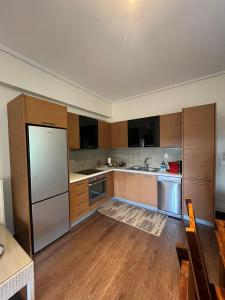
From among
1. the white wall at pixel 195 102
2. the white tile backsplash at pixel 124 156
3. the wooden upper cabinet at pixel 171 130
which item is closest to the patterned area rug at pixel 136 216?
the white tile backsplash at pixel 124 156

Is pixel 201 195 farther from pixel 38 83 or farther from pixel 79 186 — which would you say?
pixel 38 83

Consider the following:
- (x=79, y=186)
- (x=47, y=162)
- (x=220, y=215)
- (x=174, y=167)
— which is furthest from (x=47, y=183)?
(x=220, y=215)

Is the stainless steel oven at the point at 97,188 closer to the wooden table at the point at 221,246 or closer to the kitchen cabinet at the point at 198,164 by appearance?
the kitchen cabinet at the point at 198,164

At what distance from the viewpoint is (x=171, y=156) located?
10.5 ft

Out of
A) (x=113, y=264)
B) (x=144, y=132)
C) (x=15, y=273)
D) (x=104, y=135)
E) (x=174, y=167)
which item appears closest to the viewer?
(x=15, y=273)

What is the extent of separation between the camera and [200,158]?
238 centimetres

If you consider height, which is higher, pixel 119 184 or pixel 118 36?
pixel 118 36

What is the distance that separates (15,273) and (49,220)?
2.87 ft

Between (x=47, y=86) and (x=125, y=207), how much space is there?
289 centimetres

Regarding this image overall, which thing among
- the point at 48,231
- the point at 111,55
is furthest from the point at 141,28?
the point at 48,231

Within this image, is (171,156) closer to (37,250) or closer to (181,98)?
(181,98)

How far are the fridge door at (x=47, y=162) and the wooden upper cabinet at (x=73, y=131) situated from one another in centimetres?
52

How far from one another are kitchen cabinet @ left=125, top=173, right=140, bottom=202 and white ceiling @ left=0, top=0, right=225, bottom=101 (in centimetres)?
212

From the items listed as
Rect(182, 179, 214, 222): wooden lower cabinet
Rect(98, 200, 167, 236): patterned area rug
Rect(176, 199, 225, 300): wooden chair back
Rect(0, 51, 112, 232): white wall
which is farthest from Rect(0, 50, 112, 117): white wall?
Rect(182, 179, 214, 222): wooden lower cabinet
